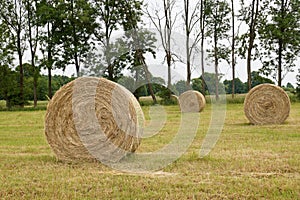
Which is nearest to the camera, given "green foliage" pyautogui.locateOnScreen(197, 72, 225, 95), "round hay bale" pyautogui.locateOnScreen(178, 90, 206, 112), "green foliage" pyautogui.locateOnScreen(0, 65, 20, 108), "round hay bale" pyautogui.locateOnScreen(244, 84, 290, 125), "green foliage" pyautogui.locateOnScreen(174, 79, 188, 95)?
"round hay bale" pyautogui.locateOnScreen(244, 84, 290, 125)

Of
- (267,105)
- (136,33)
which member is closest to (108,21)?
(136,33)

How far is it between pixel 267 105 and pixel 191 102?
7356 millimetres

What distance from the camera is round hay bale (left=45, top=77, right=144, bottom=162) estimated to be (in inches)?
265

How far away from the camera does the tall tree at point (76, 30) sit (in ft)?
102

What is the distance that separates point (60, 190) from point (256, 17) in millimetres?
25984

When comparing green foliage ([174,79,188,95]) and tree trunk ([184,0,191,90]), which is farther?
tree trunk ([184,0,191,90])

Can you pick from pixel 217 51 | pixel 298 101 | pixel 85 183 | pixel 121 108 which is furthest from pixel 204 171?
pixel 217 51

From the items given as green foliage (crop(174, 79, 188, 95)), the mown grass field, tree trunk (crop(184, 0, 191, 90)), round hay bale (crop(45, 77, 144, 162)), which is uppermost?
tree trunk (crop(184, 0, 191, 90))

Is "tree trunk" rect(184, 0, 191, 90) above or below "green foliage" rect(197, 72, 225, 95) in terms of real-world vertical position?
above

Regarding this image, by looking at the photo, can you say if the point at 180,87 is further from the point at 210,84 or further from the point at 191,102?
the point at 210,84

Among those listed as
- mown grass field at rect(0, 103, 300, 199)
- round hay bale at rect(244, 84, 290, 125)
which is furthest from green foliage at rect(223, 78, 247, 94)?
mown grass field at rect(0, 103, 300, 199)

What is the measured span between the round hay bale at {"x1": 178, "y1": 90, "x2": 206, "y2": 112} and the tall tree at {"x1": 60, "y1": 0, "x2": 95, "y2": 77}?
1282cm

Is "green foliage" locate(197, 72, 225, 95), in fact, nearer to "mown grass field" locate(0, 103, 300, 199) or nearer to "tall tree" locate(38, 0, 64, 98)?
"tall tree" locate(38, 0, 64, 98)

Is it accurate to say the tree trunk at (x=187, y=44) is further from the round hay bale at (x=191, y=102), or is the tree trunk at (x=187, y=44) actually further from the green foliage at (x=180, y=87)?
the round hay bale at (x=191, y=102)
